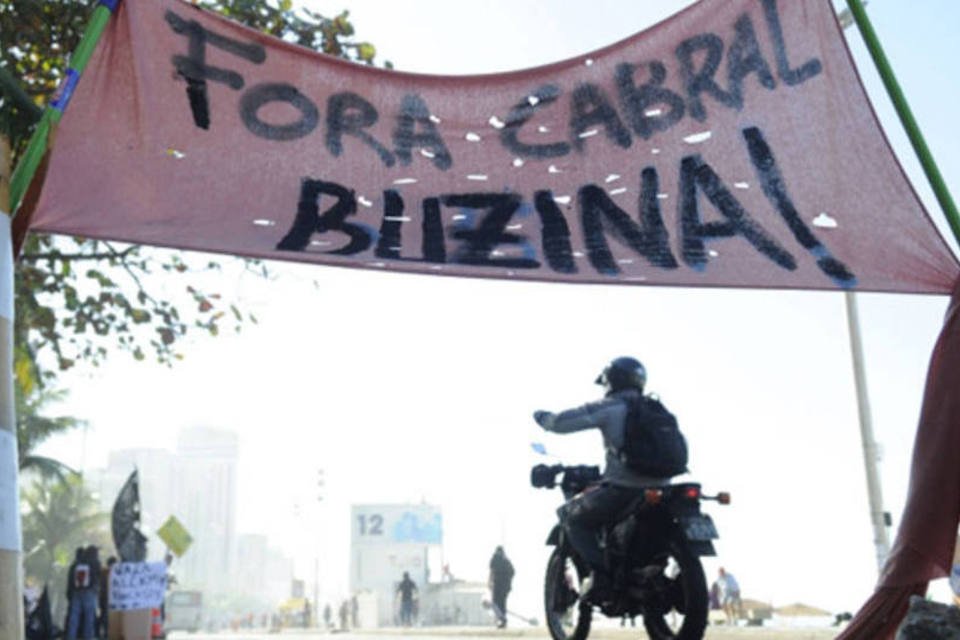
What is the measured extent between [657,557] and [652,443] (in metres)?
0.65

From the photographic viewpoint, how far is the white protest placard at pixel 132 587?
680 inches

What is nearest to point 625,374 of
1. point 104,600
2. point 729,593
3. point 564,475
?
point 564,475

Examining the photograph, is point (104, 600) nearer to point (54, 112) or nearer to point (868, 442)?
point (868, 442)

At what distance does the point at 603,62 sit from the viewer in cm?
550

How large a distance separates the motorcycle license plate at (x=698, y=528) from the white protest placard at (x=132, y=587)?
11810mm

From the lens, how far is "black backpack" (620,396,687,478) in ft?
24.1

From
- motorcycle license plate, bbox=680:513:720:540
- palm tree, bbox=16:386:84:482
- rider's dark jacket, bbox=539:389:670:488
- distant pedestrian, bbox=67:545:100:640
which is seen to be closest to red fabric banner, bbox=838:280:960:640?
motorcycle license plate, bbox=680:513:720:540

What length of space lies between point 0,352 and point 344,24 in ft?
31.8

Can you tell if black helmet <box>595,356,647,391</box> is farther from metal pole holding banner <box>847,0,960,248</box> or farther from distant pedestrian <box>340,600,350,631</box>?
distant pedestrian <box>340,600,350,631</box>

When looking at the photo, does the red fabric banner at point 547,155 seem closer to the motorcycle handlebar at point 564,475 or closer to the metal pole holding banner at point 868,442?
the motorcycle handlebar at point 564,475

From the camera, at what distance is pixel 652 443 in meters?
7.38

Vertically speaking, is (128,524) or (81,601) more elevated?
(128,524)

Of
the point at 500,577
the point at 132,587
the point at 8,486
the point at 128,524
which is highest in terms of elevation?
the point at 8,486

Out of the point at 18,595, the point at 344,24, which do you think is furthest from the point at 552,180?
the point at 344,24
